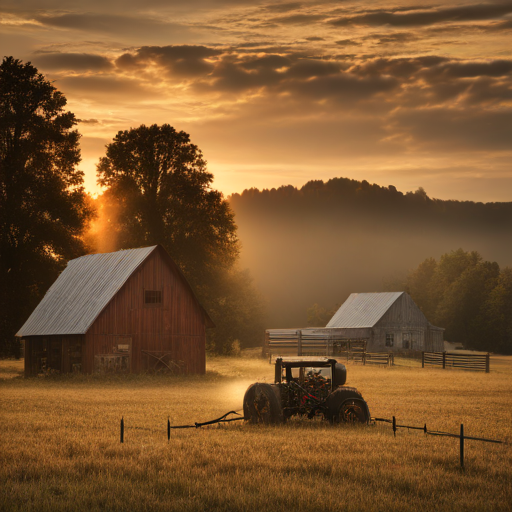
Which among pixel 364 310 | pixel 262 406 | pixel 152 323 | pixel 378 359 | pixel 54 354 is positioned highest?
pixel 364 310

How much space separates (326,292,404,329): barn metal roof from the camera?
3179 inches

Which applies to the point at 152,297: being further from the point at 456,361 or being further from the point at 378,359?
the point at 456,361

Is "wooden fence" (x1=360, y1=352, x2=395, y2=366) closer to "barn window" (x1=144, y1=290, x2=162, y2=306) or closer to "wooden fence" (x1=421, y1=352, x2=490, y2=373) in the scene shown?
"wooden fence" (x1=421, y1=352, x2=490, y2=373)

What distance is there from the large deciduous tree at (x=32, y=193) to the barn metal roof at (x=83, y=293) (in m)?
3.93

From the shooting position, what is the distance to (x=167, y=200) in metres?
60.5

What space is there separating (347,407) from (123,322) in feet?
82.8

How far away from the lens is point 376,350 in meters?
79.2

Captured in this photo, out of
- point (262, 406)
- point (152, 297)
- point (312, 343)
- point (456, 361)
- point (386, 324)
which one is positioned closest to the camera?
point (262, 406)

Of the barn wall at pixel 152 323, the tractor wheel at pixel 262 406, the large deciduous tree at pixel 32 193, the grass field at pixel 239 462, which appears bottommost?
the grass field at pixel 239 462

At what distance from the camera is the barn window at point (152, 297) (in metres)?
44.7

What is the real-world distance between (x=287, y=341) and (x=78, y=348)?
34.3 m

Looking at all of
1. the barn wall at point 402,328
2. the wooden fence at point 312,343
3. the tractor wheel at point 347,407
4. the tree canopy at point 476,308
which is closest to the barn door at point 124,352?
the tractor wheel at point 347,407

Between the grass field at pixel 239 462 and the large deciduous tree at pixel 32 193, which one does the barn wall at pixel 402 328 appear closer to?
the large deciduous tree at pixel 32 193

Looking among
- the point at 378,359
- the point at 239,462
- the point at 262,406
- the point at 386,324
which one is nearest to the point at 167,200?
the point at 378,359
